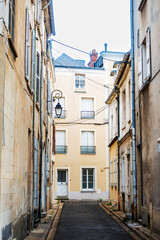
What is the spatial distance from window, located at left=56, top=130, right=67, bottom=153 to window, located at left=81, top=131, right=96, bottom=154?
5.15 ft

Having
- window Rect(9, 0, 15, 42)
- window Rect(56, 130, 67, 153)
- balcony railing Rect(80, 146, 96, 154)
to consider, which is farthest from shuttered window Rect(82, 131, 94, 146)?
window Rect(9, 0, 15, 42)

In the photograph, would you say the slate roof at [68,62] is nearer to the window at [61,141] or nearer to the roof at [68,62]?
the roof at [68,62]

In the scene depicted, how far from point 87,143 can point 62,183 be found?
4.06m

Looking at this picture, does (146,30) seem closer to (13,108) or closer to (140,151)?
(140,151)

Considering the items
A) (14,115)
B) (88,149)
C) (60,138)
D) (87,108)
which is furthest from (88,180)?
(14,115)

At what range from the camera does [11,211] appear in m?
7.26

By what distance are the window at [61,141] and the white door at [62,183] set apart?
6.04 ft

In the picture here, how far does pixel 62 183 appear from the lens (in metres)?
32.1

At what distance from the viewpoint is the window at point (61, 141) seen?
1281 inches

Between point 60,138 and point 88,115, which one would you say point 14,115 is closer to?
point 60,138

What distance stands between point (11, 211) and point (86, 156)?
2547cm

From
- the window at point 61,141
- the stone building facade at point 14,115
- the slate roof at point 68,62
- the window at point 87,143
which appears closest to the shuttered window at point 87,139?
the window at point 87,143

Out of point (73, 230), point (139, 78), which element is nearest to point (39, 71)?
point (139, 78)

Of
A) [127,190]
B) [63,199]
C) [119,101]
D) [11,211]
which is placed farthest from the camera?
[63,199]
